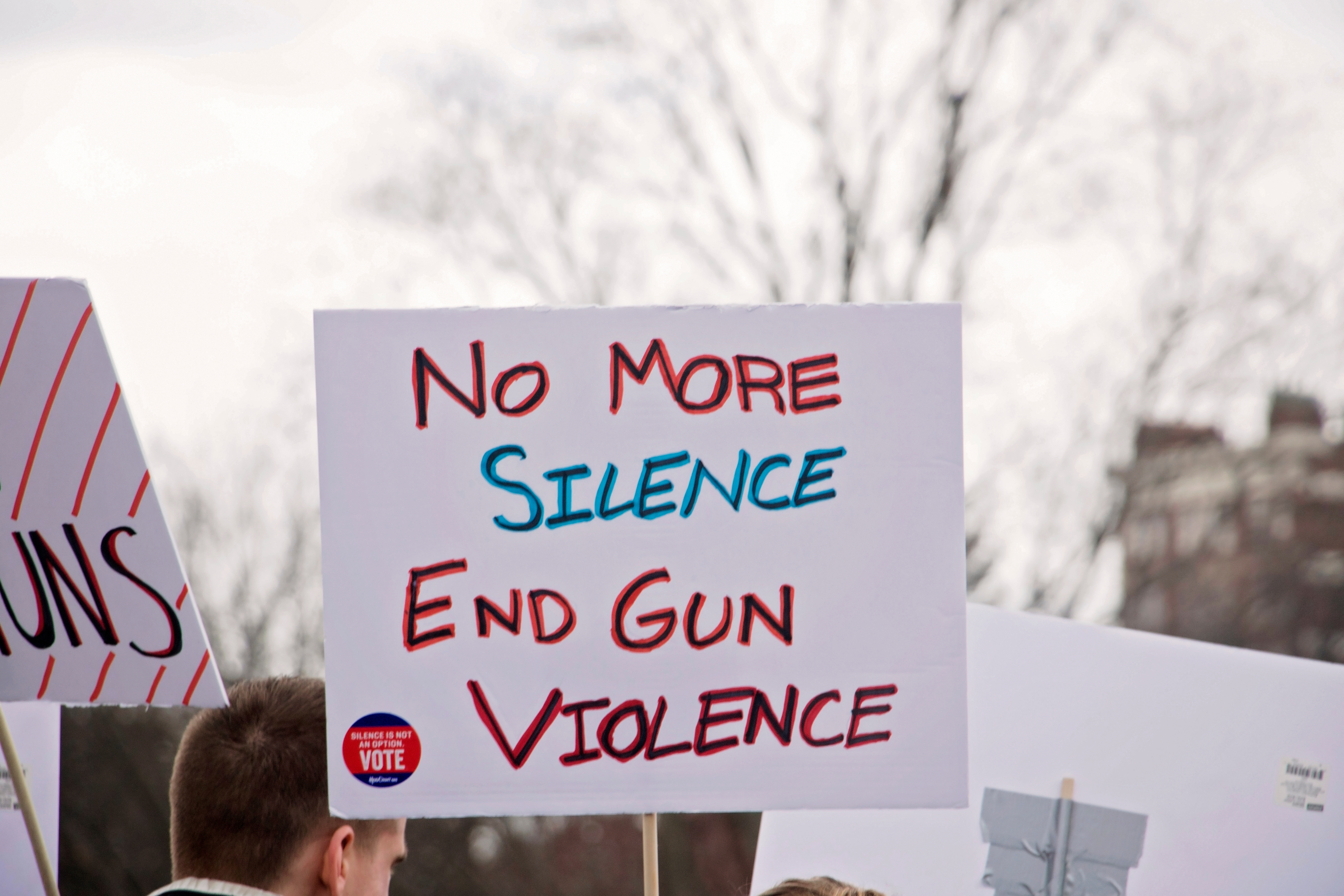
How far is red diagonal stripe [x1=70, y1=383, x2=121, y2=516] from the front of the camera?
1.88 meters

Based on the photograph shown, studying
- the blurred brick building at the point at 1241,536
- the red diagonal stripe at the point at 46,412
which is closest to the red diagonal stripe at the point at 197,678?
the red diagonal stripe at the point at 46,412

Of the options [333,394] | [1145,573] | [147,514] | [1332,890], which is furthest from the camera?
[1145,573]

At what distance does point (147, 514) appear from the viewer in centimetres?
191

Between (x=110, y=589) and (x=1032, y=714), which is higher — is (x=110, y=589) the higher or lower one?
the higher one

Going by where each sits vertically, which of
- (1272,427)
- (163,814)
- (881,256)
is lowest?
(163,814)

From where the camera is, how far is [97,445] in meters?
1.89

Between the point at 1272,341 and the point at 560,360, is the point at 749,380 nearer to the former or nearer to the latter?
the point at 560,360

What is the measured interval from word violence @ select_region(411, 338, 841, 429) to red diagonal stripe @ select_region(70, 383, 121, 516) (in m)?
0.59

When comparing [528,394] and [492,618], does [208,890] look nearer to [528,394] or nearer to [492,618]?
[492,618]

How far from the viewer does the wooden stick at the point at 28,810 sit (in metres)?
1.97

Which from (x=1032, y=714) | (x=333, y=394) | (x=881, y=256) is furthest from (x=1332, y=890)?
(x=881, y=256)

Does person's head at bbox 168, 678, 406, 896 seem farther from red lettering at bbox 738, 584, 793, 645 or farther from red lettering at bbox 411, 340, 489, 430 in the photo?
red lettering at bbox 738, 584, 793, 645

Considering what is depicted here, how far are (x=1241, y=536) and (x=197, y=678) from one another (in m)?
13.2

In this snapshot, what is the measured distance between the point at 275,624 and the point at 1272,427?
1134cm
